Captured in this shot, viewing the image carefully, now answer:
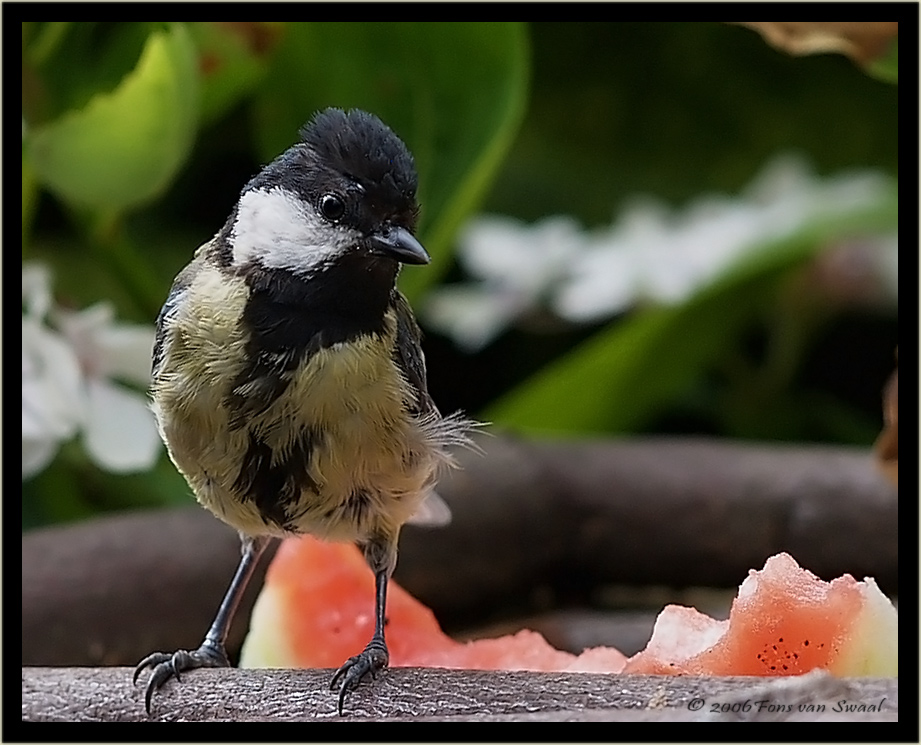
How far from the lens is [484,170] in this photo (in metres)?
0.97

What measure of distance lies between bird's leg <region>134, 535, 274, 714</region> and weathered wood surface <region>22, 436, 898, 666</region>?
0.32ft

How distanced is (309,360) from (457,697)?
20 centimetres

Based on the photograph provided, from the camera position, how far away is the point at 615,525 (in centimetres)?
105

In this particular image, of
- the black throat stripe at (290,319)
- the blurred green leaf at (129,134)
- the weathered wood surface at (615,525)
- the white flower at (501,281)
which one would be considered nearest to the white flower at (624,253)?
the white flower at (501,281)

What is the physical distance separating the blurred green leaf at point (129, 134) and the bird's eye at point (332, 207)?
0.27 meters

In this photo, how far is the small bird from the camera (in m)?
0.61

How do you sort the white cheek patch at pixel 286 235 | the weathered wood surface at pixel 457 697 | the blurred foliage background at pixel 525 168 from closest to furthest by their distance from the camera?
the weathered wood surface at pixel 457 697, the white cheek patch at pixel 286 235, the blurred foliage background at pixel 525 168

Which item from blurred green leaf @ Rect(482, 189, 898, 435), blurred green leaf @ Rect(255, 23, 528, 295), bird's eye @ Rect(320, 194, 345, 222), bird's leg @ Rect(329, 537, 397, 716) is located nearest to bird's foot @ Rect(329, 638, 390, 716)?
bird's leg @ Rect(329, 537, 397, 716)

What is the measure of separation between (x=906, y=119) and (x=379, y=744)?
20.1 inches

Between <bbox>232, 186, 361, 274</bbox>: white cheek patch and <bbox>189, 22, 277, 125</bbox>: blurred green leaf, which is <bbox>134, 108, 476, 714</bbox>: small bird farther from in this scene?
<bbox>189, 22, 277, 125</bbox>: blurred green leaf

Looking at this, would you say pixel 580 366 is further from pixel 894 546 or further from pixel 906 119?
pixel 906 119

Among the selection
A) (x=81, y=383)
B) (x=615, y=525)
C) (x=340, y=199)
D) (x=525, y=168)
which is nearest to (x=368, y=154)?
(x=340, y=199)

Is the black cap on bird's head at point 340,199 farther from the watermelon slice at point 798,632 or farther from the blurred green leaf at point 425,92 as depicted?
the blurred green leaf at point 425,92

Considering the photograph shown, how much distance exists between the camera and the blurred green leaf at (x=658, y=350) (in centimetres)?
113
